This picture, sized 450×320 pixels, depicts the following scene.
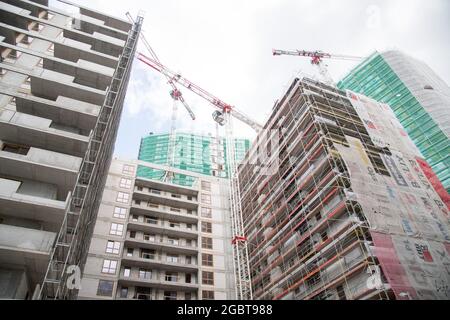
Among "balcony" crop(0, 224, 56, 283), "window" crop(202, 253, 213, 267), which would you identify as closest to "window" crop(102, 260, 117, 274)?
"window" crop(202, 253, 213, 267)

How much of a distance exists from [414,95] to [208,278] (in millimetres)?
45902

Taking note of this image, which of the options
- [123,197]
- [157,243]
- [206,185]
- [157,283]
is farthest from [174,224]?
[157,283]

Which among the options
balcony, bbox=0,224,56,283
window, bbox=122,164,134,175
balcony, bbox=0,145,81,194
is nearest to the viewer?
balcony, bbox=0,224,56,283

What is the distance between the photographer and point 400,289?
23641 millimetres

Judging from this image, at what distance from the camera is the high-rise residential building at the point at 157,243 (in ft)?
121

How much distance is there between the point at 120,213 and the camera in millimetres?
41719

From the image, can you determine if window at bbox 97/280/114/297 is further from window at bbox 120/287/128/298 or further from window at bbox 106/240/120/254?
window at bbox 106/240/120/254

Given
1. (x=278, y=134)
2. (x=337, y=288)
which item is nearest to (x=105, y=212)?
(x=278, y=134)

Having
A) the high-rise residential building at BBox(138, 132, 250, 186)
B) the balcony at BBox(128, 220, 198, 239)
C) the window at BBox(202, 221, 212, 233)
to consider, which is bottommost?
the balcony at BBox(128, 220, 198, 239)

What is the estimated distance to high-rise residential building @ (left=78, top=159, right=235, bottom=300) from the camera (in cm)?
3684

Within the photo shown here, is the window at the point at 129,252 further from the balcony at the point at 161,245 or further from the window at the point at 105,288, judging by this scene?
the window at the point at 105,288

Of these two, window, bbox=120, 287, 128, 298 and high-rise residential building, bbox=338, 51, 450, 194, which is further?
high-rise residential building, bbox=338, 51, 450, 194

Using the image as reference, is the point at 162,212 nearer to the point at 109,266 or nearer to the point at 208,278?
the point at 109,266
